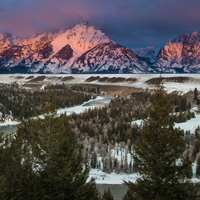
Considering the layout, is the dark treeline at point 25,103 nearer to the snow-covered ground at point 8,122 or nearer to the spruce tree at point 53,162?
the snow-covered ground at point 8,122

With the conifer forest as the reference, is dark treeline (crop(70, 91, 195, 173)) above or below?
below

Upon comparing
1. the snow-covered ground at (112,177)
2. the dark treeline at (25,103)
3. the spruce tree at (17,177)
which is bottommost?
the snow-covered ground at (112,177)

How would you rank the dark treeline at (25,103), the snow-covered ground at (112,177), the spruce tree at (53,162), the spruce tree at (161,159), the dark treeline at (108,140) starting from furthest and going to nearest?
the dark treeline at (25,103) → the dark treeline at (108,140) → the snow-covered ground at (112,177) → the spruce tree at (53,162) → the spruce tree at (161,159)

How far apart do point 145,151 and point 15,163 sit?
944 cm

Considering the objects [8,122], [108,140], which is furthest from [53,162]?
[8,122]

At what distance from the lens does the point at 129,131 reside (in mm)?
45000

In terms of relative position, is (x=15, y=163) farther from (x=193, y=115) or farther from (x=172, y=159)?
(x=193, y=115)

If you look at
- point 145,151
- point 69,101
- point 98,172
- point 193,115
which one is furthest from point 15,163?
point 69,101

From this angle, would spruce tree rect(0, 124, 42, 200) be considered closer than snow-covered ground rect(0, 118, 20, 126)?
Yes

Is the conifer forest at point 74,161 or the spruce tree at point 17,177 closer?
the conifer forest at point 74,161

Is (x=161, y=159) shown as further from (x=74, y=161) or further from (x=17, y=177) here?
(x=17, y=177)

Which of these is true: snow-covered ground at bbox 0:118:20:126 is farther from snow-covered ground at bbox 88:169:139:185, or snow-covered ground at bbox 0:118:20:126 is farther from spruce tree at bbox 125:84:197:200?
spruce tree at bbox 125:84:197:200

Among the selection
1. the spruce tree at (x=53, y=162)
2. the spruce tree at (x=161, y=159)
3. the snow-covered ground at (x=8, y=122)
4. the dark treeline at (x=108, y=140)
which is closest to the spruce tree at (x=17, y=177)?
the spruce tree at (x=53, y=162)

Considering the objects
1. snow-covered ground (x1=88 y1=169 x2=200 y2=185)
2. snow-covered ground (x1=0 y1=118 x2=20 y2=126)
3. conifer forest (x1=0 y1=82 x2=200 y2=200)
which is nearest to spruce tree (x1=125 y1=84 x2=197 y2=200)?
conifer forest (x1=0 y1=82 x2=200 y2=200)
